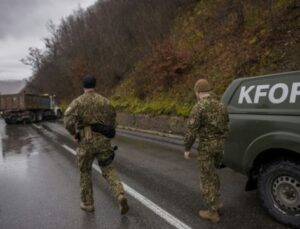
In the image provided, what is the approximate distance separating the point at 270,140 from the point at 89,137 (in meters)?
2.53

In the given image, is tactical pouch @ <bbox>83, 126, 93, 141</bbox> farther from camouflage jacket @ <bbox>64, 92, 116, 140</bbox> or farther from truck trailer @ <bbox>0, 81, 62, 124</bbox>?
truck trailer @ <bbox>0, 81, 62, 124</bbox>

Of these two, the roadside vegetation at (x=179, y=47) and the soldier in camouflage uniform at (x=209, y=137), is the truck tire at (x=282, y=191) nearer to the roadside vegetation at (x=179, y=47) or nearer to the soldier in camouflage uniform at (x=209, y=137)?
the soldier in camouflage uniform at (x=209, y=137)

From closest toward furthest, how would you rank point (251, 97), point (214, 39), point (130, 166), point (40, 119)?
point (251, 97)
point (130, 166)
point (214, 39)
point (40, 119)

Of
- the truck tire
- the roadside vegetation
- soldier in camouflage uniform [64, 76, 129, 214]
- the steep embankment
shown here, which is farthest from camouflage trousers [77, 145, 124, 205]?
the roadside vegetation

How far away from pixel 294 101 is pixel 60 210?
3736mm

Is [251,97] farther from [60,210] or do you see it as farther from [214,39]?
[214,39]

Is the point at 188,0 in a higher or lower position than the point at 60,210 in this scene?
higher

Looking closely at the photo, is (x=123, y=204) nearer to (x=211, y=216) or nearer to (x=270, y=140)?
(x=211, y=216)

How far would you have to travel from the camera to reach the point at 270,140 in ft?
14.0

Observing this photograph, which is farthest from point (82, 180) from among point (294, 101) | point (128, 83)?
point (128, 83)

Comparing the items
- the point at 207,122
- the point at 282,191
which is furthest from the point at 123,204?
the point at 282,191

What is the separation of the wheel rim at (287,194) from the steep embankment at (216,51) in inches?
282

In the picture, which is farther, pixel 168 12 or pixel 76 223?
pixel 168 12

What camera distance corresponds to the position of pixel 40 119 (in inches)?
1224
